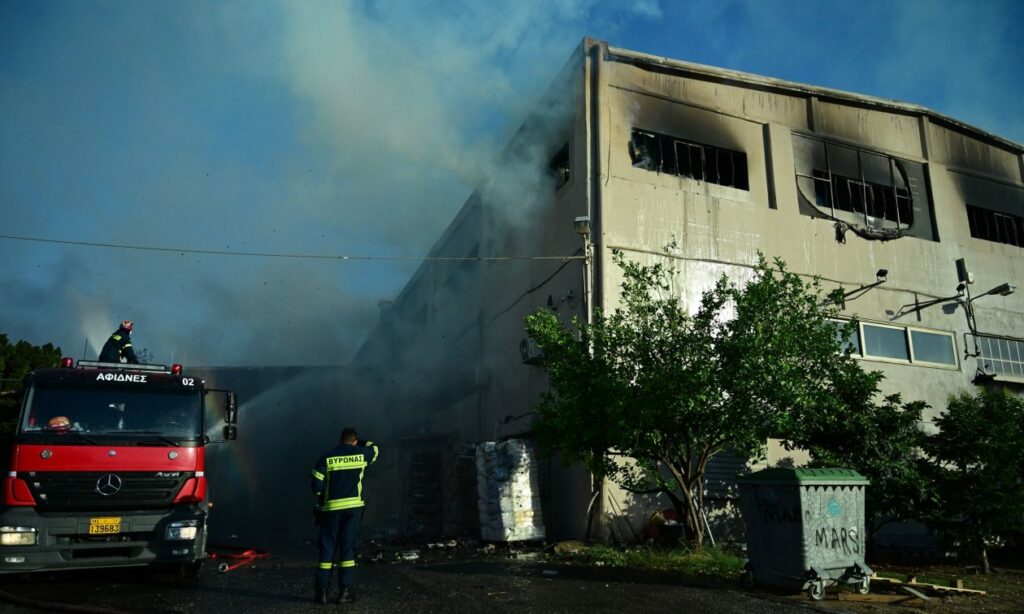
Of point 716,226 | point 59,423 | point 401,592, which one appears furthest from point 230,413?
point 716,226

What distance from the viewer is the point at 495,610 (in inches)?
229

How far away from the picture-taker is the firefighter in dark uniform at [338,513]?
19.8 feet

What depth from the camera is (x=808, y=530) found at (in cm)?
661

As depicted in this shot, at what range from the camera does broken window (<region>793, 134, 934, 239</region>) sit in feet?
48.3

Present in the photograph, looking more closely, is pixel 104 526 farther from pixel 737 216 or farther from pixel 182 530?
pixel 737 216

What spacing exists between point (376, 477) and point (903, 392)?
15.0 m

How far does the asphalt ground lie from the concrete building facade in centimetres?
361

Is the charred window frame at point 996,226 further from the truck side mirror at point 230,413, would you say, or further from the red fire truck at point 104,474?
the red fire truck at point 104,474

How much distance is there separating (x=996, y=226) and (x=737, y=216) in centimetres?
827

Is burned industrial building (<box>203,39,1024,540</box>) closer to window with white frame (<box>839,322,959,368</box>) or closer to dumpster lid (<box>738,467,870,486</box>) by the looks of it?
window with white frame (<box>839,322,959,368</box>)

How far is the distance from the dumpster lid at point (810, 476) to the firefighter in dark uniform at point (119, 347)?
7.94 metres

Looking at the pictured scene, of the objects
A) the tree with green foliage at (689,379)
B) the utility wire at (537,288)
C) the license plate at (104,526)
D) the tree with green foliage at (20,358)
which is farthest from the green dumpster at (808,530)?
the tree with green foliage at (20,358)

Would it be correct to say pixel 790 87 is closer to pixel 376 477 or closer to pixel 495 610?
pixel 495 610

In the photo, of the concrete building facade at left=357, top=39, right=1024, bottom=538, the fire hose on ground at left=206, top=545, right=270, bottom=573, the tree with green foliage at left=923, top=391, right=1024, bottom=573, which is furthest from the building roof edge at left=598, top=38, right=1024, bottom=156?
the fire hose on ground at left=206, top=545, right=270, bottom=573
